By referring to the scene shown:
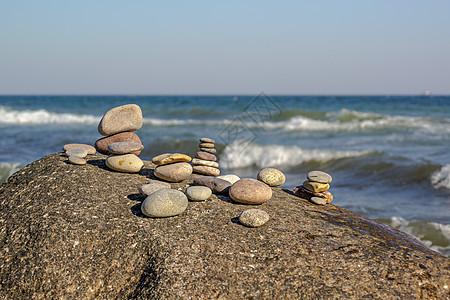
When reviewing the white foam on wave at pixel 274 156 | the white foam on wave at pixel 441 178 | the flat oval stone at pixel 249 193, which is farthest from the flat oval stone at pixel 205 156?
the white foam on wave at pixel 274 156

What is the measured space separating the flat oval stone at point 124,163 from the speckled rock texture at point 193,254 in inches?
21.4

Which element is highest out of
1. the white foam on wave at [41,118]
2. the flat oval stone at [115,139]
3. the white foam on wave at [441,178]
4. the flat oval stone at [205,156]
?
the flat oval stone at [115,139]

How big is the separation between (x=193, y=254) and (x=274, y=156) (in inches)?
350

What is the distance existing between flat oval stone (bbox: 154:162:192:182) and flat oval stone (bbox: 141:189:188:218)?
717 millimetres

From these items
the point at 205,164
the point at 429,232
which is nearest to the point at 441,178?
the point at 429,232

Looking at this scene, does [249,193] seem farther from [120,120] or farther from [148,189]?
[120,120]

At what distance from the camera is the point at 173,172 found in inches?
164

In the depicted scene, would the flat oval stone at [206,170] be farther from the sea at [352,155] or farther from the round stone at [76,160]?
the sea at [352,155]

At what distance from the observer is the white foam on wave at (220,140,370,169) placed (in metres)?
11.2

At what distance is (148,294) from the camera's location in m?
2.63

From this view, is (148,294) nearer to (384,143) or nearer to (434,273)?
(434,273)

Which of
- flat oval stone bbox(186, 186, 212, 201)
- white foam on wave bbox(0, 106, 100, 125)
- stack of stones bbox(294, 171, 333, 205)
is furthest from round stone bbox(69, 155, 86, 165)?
white foam on wave bbox(0, 106, 100, 125)

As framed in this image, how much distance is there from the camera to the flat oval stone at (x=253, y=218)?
3334 mm

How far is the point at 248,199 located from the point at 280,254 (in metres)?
0.92
